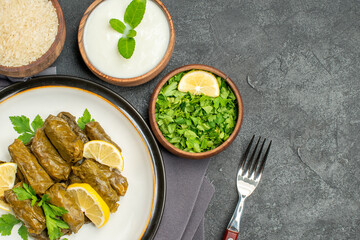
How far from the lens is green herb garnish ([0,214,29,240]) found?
9.41ft

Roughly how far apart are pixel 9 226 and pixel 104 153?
918 mm

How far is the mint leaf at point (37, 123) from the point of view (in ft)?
9.75

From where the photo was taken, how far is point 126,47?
115 inches

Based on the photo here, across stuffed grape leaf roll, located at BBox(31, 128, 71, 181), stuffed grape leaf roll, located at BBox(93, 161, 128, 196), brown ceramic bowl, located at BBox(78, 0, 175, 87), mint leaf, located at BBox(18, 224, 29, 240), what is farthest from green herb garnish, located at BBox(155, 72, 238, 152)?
mint leaf, located at BBox(18, 224, 29, 240)

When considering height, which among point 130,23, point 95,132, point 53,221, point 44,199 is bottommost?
point 53,221

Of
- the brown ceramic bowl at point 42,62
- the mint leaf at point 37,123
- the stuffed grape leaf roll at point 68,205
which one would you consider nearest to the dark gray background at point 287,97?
the brown ceramic bowl at point 42,62

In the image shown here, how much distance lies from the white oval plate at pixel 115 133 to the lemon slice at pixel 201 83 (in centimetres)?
44

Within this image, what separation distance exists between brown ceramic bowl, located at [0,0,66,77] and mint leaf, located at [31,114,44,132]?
0.34 metres

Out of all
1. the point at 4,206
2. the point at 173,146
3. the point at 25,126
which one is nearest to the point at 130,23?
the point at 173,146

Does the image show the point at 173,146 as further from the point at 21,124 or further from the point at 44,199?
the point at 21,124

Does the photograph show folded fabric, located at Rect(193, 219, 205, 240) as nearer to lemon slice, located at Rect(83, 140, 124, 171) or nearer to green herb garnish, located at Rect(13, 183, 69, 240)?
lemon slice, located at Rect(83, 140, 124, 171)

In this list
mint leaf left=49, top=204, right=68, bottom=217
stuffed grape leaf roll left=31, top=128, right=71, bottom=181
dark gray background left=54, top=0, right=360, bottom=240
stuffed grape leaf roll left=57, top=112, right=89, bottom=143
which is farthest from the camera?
dark gray background left=54, top=0, right=360, bottom=240

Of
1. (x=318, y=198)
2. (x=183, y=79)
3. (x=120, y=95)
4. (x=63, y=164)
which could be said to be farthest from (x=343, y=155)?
(x=63, y=164)

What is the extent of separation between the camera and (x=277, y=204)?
128 inches
